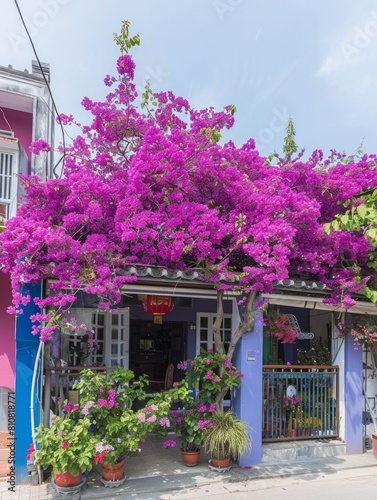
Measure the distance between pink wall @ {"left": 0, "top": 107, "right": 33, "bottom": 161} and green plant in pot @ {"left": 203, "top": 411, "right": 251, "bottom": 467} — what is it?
A: 23.3 feet

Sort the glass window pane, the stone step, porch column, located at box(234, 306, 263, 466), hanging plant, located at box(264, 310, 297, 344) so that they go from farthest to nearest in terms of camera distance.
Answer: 1. the glass window pane
2. hanging plant, located at box(264, 310, 297, 344)
3. the stone step
4. porch column, located at box(234, 306, 263, 466)

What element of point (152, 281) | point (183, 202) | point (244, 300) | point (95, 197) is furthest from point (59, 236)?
point (244, 300)

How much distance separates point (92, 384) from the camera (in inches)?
262

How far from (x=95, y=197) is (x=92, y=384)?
3165mm

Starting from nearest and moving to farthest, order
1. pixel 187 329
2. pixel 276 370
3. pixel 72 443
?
pixel 72 443 → pixel 276 370 → pixel 187 329

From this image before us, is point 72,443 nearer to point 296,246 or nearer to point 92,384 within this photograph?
point 92,384

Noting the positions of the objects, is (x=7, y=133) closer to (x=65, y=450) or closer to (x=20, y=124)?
(x=20, y=124)

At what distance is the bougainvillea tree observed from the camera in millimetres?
6715

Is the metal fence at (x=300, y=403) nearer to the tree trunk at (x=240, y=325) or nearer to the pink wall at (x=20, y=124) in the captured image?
the tree trunk at (x=240, y=325)

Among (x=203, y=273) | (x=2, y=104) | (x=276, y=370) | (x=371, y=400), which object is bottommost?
(x=371, y=400)

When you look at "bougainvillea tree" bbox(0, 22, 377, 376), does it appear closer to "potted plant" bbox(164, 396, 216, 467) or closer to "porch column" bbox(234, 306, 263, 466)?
"porch column" bbox(234, 306, 263, 466)

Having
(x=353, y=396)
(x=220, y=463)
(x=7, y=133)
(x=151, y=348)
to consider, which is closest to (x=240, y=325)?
(x=220, y=463)

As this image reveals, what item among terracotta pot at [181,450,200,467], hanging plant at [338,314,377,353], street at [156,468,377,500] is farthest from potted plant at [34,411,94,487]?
hanging plant at [338,314,377,353]

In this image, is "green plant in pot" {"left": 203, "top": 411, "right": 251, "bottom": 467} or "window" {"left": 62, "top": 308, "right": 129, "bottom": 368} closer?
"green plant in pot" {"left": 203, "top": 411, "right": 251, "bottom": 467}
